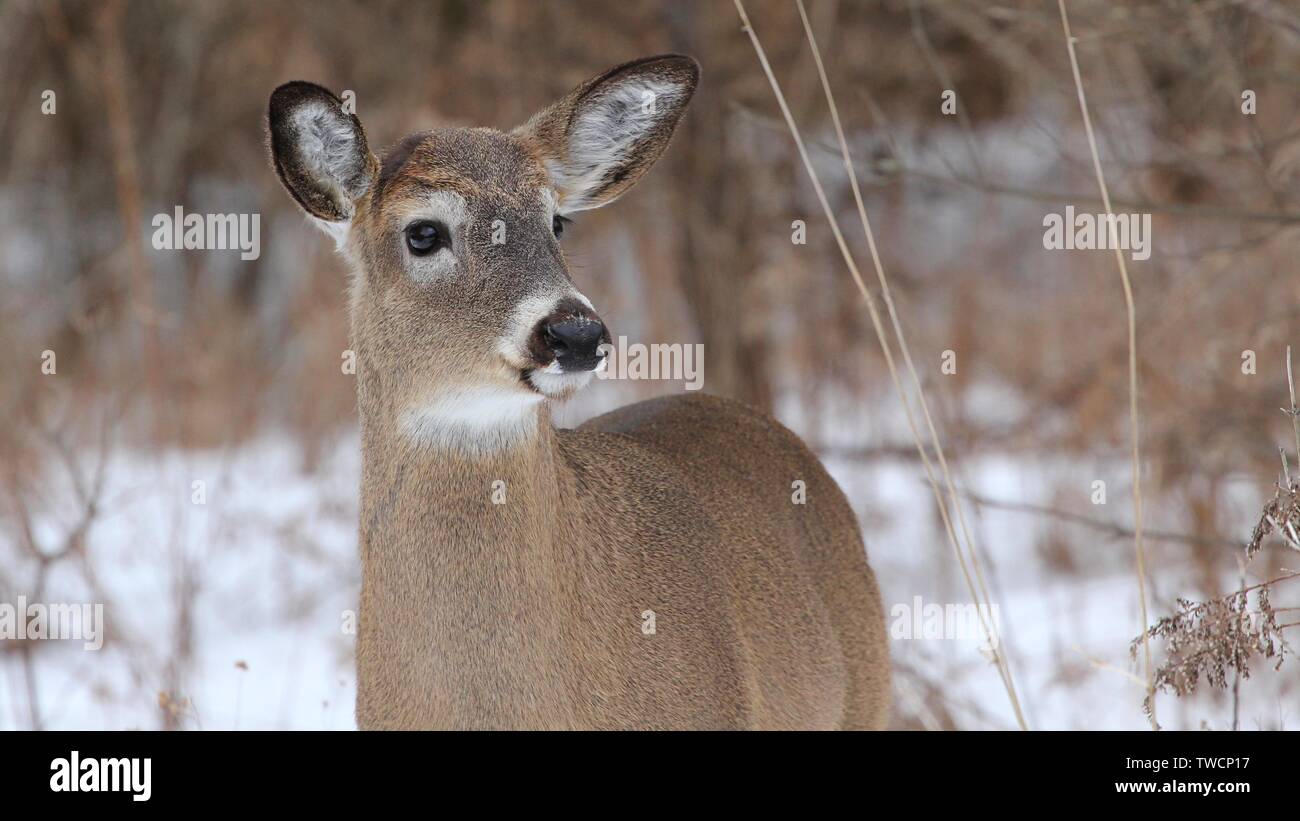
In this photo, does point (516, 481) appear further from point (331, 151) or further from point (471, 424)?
point (331, 151)

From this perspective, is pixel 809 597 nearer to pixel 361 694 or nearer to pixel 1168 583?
pixel 361 694

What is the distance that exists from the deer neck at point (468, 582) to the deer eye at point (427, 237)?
1.43 ft

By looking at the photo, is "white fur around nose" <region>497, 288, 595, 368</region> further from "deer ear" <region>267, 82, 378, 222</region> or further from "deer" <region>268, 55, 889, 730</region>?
"deer ear" <region>267, 82, 378, 222</region>

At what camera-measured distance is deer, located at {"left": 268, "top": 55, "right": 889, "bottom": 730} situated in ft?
12.0

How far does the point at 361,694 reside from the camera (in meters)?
3.89

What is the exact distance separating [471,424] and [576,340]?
464 millimetres

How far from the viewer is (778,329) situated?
11.1 metres

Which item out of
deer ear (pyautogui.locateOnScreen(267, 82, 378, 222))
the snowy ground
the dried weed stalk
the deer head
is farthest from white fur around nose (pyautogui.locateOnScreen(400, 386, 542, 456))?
the snowy ground

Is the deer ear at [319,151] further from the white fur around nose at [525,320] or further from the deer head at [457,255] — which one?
the white fur around nose at [525,320]

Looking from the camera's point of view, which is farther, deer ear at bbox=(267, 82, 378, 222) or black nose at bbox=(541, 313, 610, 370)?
deer ear at bbox=(267, 82, 378, 222)

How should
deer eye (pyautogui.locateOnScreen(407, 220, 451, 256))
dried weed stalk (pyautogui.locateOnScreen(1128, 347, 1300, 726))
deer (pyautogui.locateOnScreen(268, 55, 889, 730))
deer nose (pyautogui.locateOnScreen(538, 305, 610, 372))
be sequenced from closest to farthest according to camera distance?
dried weed stalk (pyautogui.locateOnScreen(1128, 347, 1300, 726)) < deer nose (pyautogui.locateOnScreen(538, 305, 610, 372)) < deer (pyautogui.locateOnScreen(268, 55, 889, 730)) < deer eye (pyautogui.locateOnScreen(407, 220, 451, 256))

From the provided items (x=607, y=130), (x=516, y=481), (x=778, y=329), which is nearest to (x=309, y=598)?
(x=778, y=329)
